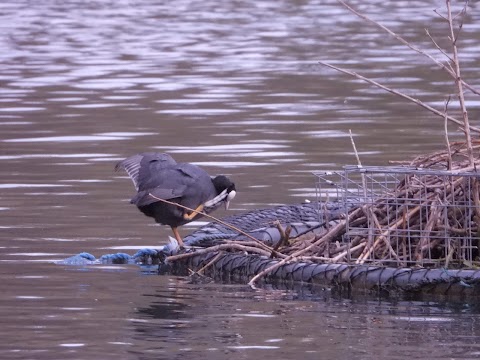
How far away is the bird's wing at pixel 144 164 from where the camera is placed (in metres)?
10.7

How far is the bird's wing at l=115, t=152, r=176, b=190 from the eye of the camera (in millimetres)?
10695

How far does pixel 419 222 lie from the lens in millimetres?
9570

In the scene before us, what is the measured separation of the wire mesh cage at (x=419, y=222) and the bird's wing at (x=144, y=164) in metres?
1.61

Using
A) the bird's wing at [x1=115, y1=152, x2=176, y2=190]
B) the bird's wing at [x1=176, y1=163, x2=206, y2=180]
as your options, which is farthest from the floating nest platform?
the bird's wing at [x1=115, y1=152, x2=176, y2=190]

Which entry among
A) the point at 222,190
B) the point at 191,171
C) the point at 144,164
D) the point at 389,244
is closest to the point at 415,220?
the point at 389,244

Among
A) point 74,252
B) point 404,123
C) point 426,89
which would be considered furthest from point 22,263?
point 426,89

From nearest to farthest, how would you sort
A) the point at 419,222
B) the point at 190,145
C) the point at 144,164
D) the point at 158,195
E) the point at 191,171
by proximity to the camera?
the point at 419,222
the point at 158,195
the point at 191,171
the point at 144,164
the point at 190,145

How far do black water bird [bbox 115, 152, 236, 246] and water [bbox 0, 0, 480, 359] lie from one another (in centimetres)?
51

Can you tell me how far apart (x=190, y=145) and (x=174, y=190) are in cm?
673

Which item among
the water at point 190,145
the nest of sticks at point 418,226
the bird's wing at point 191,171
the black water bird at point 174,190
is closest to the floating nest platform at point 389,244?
the nest of sticks at point 418,226

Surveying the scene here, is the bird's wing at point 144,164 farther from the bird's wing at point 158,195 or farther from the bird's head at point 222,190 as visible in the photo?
the bird's head at point 222,190

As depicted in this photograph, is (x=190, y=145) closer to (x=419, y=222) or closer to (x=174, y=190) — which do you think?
(x=174, y=190)

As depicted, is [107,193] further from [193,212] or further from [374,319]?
[374,319]

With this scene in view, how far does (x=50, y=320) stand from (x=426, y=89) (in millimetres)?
14759
